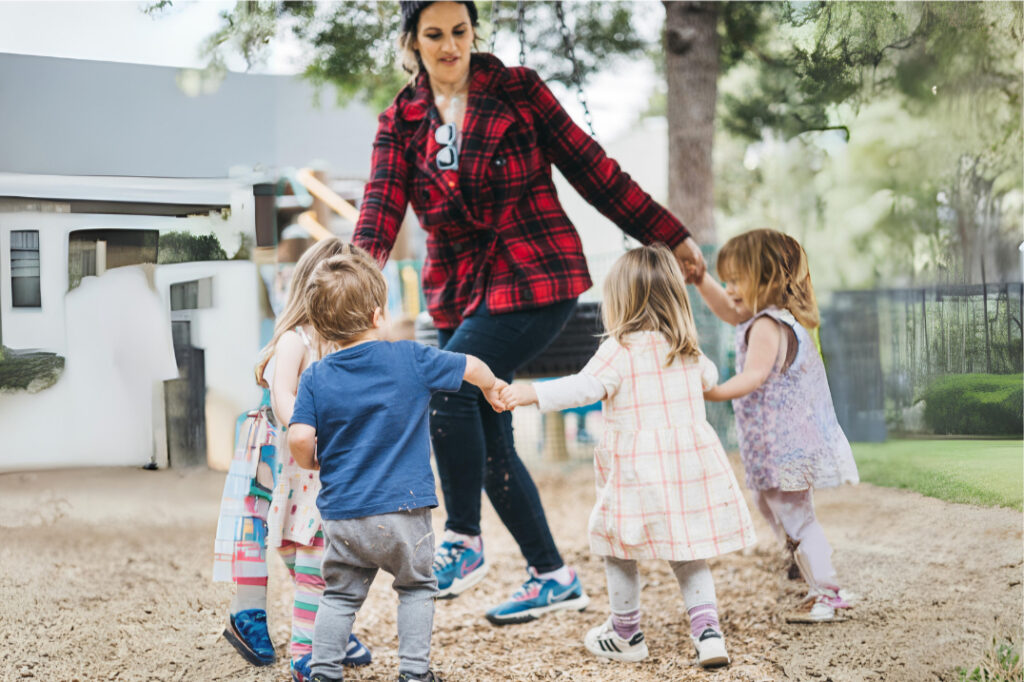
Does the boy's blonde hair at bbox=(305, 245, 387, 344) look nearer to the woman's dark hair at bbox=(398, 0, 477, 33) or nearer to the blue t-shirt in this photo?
the blue t-shirt

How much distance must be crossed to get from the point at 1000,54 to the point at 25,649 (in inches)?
103

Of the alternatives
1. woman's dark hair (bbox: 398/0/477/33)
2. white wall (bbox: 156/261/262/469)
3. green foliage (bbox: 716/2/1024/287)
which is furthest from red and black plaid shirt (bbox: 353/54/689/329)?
green foliage (bbox: 716/2/1024/287)

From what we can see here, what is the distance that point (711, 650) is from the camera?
2270 mm

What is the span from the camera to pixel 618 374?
237cm

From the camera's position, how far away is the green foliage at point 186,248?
7.20 feet

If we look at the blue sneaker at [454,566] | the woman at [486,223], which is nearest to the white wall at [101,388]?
the woman at [486,223]

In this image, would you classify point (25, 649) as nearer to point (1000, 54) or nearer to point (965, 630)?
point (965, 630)

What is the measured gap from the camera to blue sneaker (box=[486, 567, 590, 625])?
9.09ft

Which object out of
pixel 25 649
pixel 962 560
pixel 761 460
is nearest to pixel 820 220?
pixel 761 460

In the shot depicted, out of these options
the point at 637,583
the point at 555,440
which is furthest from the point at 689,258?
the point at 555,440

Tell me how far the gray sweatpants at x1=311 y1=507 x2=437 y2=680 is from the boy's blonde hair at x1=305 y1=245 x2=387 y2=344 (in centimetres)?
40

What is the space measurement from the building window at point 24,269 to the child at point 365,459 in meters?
0.56

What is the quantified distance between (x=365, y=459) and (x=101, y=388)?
2.01ft

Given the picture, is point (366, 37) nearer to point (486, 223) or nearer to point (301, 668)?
point (486, 223)
